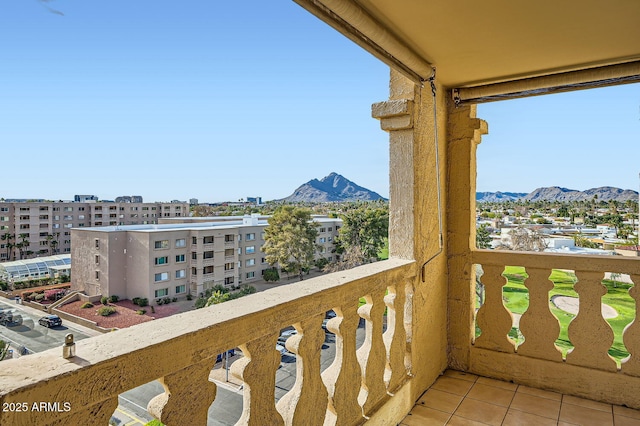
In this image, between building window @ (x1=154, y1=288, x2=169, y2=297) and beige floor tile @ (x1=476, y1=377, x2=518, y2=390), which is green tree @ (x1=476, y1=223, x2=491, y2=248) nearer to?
beige floor tile @ (x1=476, y1=377, x2=518, y2=390)

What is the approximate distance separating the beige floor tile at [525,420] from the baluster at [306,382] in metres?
1.44

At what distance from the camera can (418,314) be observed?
2.40 m

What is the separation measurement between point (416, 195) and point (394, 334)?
87 centimetres

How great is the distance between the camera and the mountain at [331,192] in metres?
2.00

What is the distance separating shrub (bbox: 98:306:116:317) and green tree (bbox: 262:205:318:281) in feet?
2.19

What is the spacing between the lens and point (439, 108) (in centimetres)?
281

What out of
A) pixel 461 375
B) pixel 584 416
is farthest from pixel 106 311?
pixel 584 416

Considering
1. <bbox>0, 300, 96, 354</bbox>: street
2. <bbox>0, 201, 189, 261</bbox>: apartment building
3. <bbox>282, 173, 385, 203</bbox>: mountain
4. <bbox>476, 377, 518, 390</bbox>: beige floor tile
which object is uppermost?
<bbox>282, 173, 385, 203</bbox>: mountain

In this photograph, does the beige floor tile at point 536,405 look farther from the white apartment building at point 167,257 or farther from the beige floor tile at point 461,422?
the white apartment building at point 167,257

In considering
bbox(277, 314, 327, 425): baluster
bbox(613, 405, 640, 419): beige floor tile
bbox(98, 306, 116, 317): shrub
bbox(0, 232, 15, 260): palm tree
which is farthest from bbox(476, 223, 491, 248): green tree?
bbox(0, 232, 15, 260): palm tree

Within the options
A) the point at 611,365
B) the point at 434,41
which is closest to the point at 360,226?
the point at 434,41

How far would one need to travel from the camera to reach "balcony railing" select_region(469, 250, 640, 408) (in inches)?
96.3

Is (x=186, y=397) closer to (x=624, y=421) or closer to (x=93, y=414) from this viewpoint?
(x=93, y=414)

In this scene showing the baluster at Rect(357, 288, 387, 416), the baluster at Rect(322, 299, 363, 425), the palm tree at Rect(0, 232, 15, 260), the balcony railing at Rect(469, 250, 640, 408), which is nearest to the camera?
the palm tree at Rect(0, 232, 15, 260)
